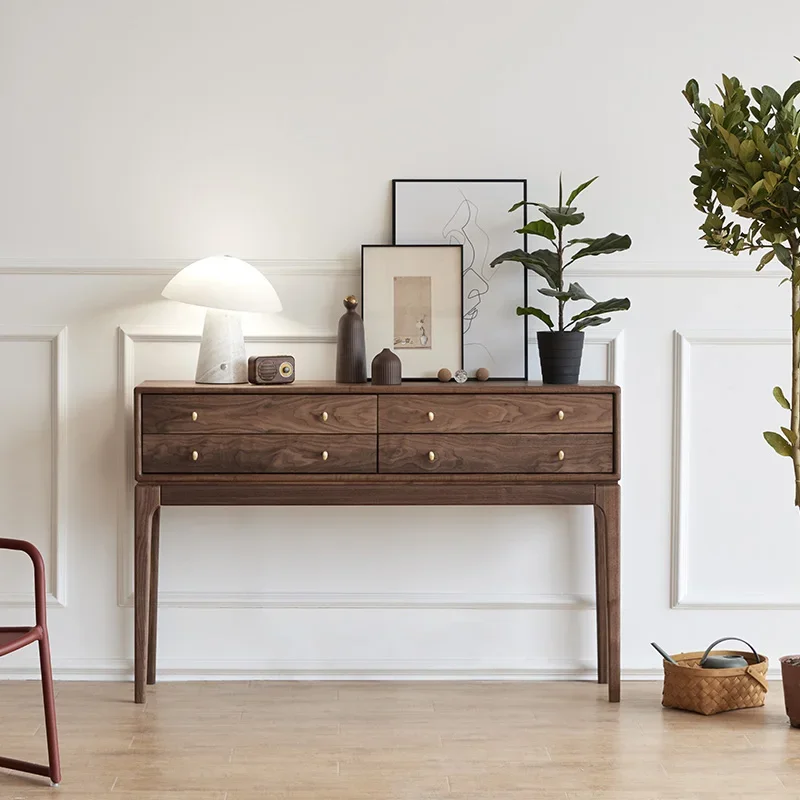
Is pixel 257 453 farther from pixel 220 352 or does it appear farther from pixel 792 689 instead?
pixel 792 689

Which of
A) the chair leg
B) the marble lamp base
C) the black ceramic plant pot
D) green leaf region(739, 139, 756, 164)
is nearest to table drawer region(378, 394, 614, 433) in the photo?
the black ceramic plant pot

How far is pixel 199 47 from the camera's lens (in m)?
3.17

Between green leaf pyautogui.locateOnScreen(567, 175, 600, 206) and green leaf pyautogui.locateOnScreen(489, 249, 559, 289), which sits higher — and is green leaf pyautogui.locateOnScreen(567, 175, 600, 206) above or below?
above

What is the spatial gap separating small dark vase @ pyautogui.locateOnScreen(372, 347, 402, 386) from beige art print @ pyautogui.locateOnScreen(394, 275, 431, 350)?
22cm

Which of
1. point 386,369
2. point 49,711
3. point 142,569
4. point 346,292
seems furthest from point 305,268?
point 49,711

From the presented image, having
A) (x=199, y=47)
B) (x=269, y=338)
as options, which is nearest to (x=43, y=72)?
(x=199, y=47)

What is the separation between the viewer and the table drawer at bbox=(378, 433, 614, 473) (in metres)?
2.87

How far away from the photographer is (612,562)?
9.69 ft

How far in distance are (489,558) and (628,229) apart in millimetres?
1138

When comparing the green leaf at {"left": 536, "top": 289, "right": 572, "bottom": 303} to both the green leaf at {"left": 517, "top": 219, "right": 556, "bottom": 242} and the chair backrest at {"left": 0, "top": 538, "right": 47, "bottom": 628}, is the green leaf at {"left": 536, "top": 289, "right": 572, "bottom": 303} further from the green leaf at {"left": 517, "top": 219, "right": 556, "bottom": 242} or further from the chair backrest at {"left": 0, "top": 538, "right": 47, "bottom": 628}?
the chair backrest at {"left": 0, "top": 538, "right": 47, "bottom": 628}

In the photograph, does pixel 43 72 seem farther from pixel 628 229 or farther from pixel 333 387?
pixel 628 229

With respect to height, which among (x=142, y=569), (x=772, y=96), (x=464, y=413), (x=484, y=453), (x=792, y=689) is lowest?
(x=792, y=689)

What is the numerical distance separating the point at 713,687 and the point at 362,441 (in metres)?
1.22

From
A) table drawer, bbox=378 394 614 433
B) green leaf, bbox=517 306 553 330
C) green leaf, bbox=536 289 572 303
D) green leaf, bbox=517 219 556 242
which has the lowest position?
table drawer, bbox=378 394 614 433
